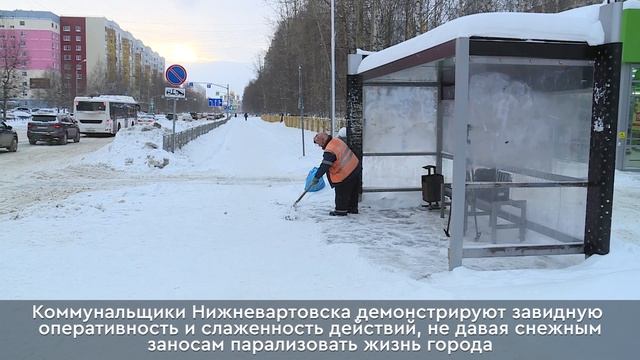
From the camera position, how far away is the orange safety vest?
8648mm

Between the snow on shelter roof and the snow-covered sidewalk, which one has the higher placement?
the snow on shelter roof

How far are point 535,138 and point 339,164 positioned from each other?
318 centimetres

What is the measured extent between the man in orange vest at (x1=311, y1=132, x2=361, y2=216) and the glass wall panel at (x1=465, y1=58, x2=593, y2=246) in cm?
258

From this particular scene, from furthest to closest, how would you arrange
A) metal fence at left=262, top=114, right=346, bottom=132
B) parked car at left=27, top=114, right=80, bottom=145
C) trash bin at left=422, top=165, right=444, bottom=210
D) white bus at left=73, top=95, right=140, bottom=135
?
white bus at left=73, top=95, right=140, bottom=135 → parked car at left=27, top=114, right=80, bottom=145 → metal fence at left=262, top=114, right=346, bottom=132 → trash bin at left=422, top=165, right=444, bottom=210

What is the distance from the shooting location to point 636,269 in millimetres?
5672

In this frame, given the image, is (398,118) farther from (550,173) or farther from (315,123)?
(315,123)

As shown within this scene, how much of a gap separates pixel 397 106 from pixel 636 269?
529 centimetres

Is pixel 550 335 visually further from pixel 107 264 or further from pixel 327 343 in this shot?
pixel 107 264

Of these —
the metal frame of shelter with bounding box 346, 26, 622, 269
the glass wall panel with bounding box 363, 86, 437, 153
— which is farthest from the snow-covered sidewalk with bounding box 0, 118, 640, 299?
the glass wall panel with bounding box 363, 86, 437, 153

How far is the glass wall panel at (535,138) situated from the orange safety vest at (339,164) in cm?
257

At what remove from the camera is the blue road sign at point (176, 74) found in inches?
668

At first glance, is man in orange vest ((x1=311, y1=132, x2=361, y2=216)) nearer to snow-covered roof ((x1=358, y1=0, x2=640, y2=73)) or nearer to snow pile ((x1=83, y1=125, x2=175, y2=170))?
snow-covered roof ((x1=358, y1=0, x2=640, y2=73))

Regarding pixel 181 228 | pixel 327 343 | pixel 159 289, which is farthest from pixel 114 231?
pixel 327 343

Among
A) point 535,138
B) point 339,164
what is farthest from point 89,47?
point 535,138
